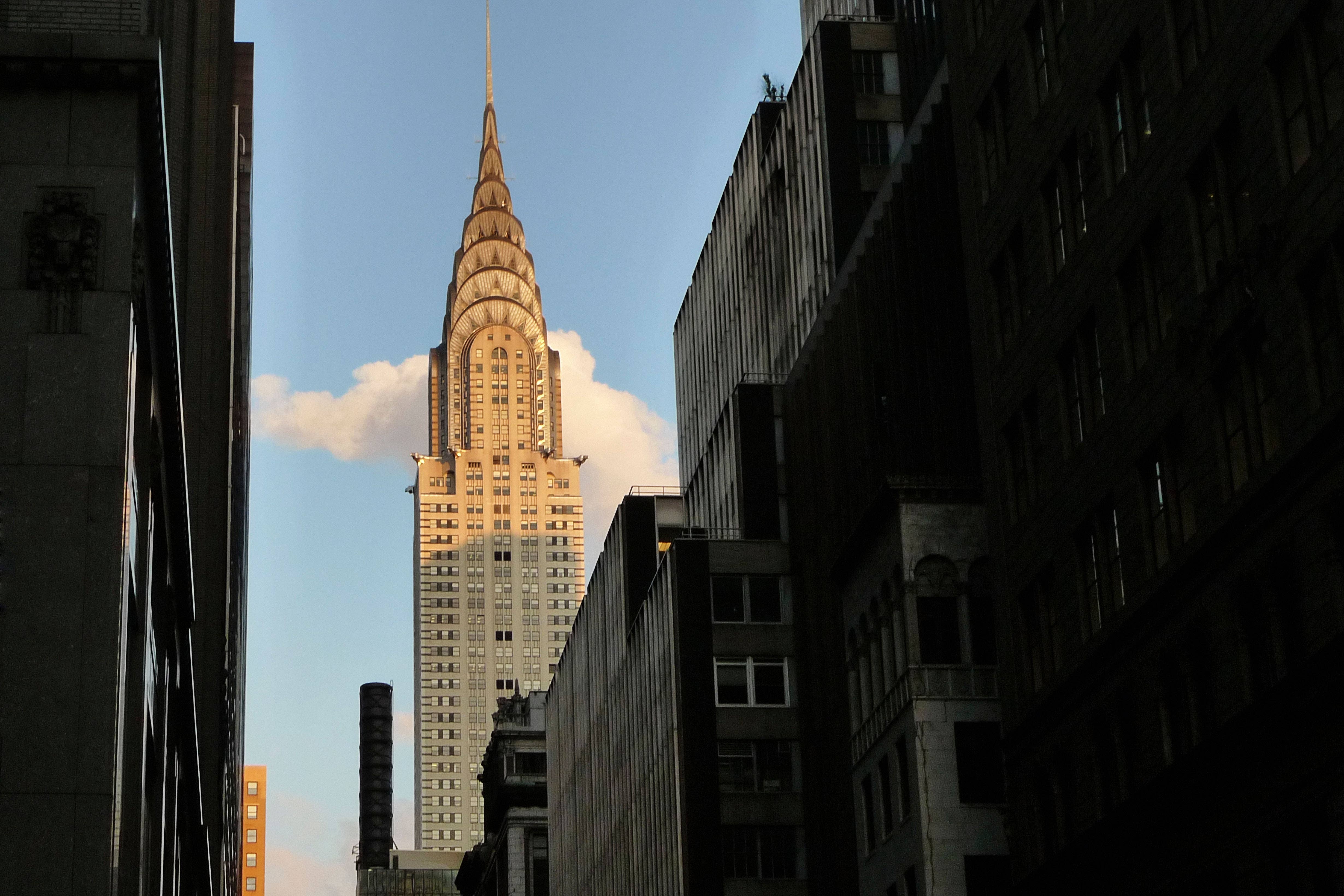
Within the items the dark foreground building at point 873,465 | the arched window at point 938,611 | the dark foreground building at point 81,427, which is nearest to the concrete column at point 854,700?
the dark foreground building at point 873,465

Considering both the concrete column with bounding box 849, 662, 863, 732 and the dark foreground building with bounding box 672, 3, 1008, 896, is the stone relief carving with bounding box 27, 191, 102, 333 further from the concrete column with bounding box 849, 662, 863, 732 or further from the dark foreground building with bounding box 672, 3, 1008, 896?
the concrete column with bounding box 849, 662, 863, 732

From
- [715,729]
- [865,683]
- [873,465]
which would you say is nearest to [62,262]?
[865,683]

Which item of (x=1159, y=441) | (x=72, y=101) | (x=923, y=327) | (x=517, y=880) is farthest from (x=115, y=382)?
(x=517, y=880)

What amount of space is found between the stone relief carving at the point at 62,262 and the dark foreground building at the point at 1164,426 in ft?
72.8

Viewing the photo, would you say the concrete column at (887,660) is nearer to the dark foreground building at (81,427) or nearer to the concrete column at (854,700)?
the concrete column at (854,700)

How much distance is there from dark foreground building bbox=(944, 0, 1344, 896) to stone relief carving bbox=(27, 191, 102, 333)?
72.8ft

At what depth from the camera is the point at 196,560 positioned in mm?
98312

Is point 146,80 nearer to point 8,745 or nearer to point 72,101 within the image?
point 72,101

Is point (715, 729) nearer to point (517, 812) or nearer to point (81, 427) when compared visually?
point (81, 427)

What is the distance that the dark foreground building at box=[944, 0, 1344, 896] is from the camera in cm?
3850

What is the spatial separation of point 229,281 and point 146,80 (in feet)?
266

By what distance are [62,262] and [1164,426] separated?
2309 centimetres

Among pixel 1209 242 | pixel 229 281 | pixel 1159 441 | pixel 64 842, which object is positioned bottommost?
pixel 64 842

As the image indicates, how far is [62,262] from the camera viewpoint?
131 ft
